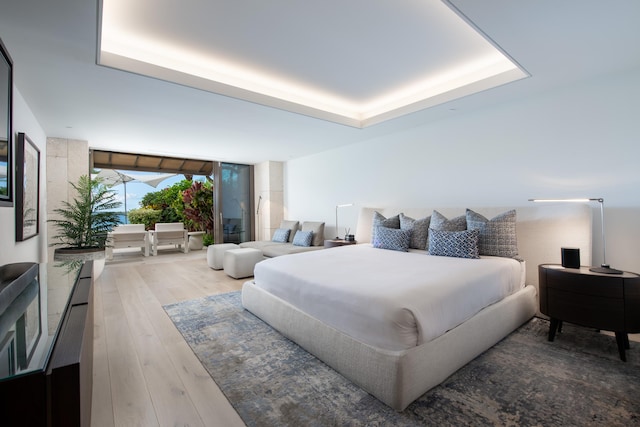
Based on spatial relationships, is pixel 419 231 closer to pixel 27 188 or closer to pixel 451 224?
pixel 451 224

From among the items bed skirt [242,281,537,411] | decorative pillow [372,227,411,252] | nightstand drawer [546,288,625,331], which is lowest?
bed skirt [242,281,537,411]

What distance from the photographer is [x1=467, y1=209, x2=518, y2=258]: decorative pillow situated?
3.09m

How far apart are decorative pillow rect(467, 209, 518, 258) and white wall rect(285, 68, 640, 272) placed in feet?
1.54

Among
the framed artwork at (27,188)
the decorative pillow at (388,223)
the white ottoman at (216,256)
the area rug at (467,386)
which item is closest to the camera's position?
the area rug at (467,386)

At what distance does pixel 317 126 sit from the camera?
14.4 feet

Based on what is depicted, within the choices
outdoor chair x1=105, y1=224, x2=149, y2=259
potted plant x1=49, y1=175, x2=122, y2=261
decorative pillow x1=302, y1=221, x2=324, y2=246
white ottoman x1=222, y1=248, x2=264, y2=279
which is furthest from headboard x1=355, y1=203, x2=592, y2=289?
outdoor chair x1=105, y1=224, x2=149, y2=259

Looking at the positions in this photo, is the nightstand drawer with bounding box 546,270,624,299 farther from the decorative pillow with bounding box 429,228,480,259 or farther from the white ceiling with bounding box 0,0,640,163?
the white ceiling with bounding box 0,0,640,163

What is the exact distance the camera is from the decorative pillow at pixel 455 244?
3.05m

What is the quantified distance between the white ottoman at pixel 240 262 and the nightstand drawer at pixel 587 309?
153 inches

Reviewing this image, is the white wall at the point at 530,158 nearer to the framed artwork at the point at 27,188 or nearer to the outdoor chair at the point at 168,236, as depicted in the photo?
the framed artwork at the point at 27,188

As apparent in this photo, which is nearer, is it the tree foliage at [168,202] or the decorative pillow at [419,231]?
the decorative pillow at [419,231]

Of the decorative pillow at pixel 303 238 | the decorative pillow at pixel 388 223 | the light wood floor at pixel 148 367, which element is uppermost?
the decorative pillow at pixel 388 223

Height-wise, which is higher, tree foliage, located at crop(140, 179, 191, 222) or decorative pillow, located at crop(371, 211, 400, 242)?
tree foliage, located at crop(140, 179, 191, 222)

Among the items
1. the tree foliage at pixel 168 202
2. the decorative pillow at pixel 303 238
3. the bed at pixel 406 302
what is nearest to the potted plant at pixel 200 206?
the tree foliage at pixel 168 202
